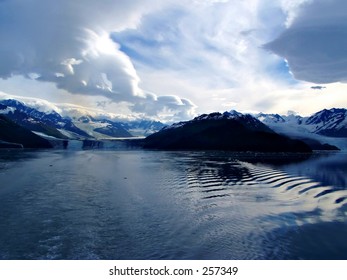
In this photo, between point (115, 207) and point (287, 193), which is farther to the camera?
point (287, 193)

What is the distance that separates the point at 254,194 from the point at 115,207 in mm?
21759

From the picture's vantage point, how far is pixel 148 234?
92.8 feet

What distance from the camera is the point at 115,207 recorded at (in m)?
39.5

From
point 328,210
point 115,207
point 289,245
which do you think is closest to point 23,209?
point 115,207

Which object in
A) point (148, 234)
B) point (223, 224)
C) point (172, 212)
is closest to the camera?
point (148, 234)

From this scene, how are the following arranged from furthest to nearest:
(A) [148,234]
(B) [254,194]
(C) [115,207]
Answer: (B) [254,194], (C) [115,207], (A) [148,234]

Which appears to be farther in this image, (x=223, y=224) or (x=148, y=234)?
(x=223, y=224)

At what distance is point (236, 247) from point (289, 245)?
14.5 feet

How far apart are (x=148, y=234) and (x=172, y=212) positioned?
8839mm
